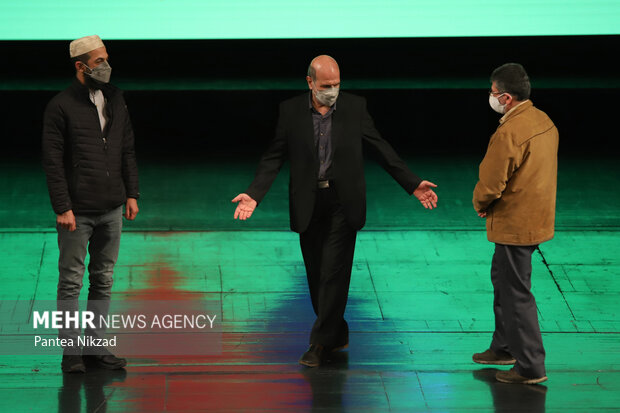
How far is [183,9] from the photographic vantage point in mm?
6184

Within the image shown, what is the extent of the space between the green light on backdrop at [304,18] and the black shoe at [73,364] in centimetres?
258

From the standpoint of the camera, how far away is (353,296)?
530 centimetres

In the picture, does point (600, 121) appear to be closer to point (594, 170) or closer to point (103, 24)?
point (594, 170)

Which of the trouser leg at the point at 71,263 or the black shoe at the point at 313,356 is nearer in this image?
the trouser leg at the point at 71,263

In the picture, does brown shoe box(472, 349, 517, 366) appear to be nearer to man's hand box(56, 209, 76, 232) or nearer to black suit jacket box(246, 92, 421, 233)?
black suit jacket box(246, 92, 421, 233)

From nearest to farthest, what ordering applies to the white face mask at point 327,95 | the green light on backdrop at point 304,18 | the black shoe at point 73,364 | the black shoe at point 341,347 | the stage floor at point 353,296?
the stage floor at point 353,296 → the black shoe at point 73,364 → the white face mask at point 327,95 → the black shoe at point 341,347 → the green light on backdrop at point 304,18

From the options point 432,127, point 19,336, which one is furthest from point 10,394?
point 432,127

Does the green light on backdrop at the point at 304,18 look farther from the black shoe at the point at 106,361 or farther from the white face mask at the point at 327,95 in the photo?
the black shoe at the point at 106,361

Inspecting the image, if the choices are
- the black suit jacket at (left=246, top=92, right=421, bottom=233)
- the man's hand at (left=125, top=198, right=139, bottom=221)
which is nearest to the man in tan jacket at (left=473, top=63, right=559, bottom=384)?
the black suit jacket at (left=246, top=92, right=421, bottom=233)

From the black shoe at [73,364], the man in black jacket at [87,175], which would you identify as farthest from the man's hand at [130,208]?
the black shoe at [73,364]

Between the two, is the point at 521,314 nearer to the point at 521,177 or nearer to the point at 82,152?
the point at 521,177

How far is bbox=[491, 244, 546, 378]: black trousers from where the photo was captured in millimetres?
4145

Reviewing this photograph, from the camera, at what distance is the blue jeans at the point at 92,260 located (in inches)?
166

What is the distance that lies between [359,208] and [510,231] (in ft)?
2.44
